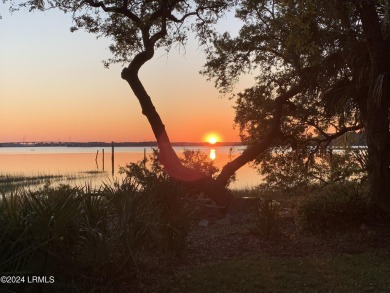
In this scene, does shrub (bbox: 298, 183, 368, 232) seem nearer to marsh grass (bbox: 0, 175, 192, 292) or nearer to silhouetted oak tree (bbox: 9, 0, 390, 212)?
silhouetted oak tree (bbox: 9, 0, 390, 212)

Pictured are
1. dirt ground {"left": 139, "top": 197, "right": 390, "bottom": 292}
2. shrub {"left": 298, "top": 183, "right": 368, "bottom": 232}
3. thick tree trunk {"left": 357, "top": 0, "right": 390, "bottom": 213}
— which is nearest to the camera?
dirt ground {"left": 139, "top": 197, "right": 390, "bottom": 292}

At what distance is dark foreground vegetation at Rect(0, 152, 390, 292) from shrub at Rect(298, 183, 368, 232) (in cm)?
2

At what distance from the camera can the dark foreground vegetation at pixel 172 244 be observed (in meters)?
5.80

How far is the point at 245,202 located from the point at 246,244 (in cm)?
489

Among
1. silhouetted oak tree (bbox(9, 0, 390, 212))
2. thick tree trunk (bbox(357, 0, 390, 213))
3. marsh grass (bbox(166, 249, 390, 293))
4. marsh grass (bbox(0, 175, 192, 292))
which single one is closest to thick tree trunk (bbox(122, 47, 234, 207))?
silhouetted oak tree (bbox(9, 0, 390, 212))

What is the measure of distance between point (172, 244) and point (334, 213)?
186 inches

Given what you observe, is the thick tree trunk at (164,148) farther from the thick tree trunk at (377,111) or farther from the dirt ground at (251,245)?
the thick tree trunk at (377,111)

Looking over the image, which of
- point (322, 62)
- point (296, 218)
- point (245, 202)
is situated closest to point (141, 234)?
point (296, 218)

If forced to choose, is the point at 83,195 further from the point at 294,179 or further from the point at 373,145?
the point at 294,179

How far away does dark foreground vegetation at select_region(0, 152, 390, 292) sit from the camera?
5.80 m

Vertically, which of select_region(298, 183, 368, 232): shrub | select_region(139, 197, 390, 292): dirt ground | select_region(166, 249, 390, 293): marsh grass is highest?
select_region(298, 183, 368, 232): shrub

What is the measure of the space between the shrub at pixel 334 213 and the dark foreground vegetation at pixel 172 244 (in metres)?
0.02

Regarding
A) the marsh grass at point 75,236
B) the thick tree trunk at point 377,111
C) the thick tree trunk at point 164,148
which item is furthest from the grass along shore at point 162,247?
the thick tree trunk at point 164,148

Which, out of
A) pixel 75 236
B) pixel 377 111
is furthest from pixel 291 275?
pixel 377 111
